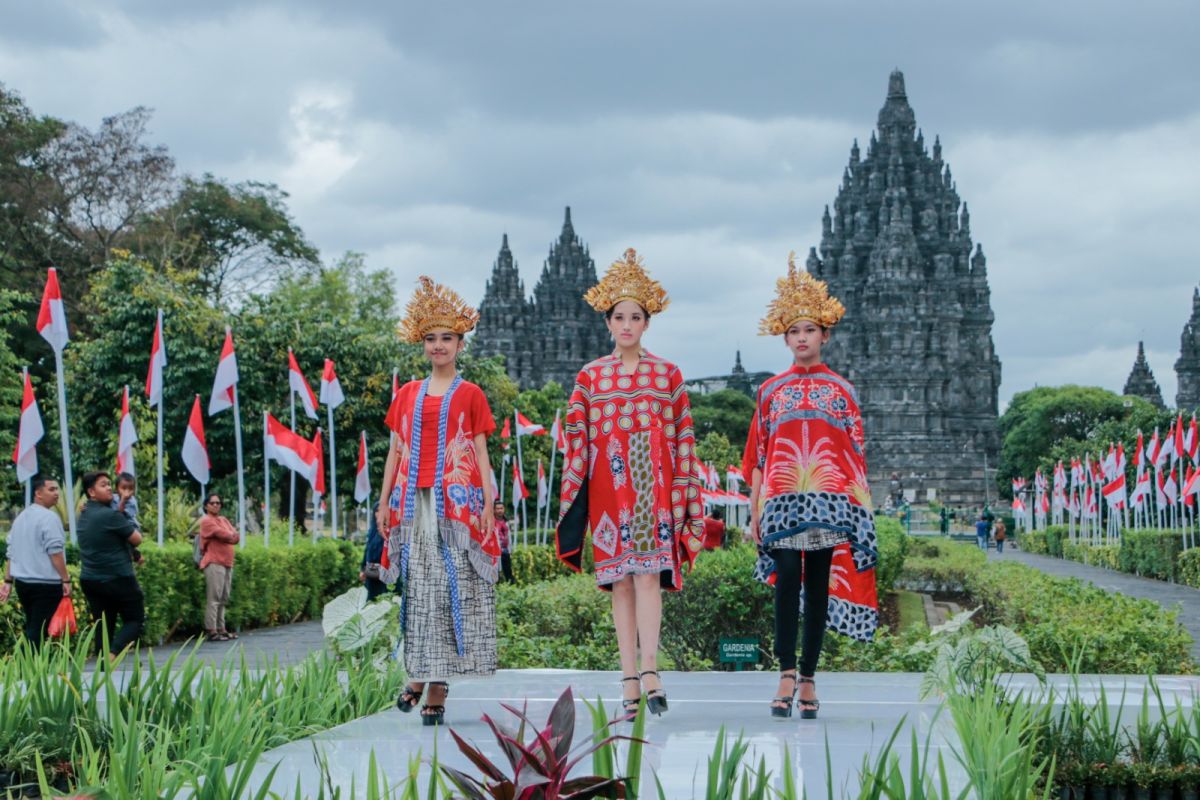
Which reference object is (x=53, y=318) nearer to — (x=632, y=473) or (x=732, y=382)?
(x=632, y=473)

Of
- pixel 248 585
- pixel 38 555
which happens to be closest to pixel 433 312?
pixel 38 555

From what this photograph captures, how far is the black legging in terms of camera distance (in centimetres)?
651

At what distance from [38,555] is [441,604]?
4.77 m

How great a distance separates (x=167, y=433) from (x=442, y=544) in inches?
961

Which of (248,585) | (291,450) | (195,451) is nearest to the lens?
(248,585)

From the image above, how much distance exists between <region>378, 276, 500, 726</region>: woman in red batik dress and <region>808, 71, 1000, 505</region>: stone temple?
89.4 m

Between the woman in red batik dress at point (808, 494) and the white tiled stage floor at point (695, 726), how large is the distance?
32 centimetres

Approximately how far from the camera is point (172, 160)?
143 feet

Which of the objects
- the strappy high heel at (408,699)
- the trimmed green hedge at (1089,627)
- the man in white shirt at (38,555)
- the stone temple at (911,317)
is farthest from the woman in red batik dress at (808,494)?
the stone temple at (911,317)

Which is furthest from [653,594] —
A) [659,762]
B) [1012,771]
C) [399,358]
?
[399,358]

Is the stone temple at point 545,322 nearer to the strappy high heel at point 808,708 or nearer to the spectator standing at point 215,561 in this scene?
the spectator standing at point 215,561

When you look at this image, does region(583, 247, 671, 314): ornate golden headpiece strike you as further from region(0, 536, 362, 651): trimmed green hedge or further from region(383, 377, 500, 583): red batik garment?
region(0, 536, 362, 651): trimmed green hedge

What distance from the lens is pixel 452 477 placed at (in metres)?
6.59

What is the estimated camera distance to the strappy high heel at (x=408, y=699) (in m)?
6.52
